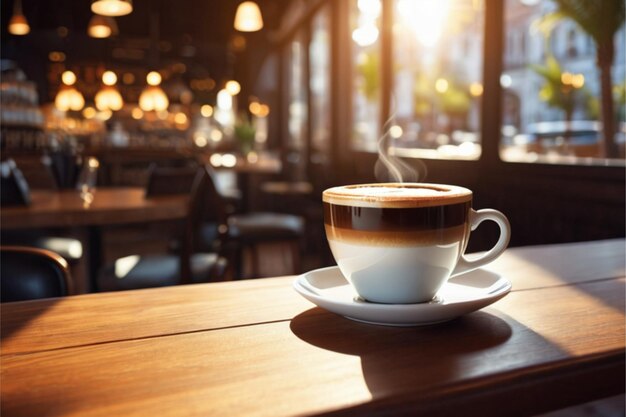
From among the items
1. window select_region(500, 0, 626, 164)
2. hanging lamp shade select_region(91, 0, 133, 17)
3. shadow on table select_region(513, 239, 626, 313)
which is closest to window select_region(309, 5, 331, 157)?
hanging lamp shade select_region(91, 0, 133, 17)

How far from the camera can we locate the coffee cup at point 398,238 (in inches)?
24.7

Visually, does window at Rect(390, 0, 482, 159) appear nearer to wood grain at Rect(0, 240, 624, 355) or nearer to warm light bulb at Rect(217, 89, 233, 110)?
wood grain at Rect(0, 240, 624, 355)

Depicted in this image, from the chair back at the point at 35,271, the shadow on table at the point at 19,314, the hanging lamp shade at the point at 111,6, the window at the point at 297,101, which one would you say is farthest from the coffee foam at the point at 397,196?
the window at the point at 297,101

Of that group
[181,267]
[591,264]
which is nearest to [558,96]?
[181,267]

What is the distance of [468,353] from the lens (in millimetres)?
583

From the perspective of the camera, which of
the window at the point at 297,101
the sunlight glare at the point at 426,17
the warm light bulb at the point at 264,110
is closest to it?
the sunlight glare at the point at 426,17

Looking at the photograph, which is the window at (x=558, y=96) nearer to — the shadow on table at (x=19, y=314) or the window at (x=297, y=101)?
the shadow on table at (x=19, y=314)

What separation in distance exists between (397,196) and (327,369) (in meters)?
0.20

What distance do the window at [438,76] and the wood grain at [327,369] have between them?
9.40ft

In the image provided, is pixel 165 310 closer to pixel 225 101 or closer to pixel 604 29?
pixel 604 29

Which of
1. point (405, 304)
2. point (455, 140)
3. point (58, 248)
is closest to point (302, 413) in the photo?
point (405, 304)

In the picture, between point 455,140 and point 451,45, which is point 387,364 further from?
point 451,45

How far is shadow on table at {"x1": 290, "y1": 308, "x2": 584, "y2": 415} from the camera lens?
50 centimetres

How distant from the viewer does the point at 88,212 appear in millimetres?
2289
